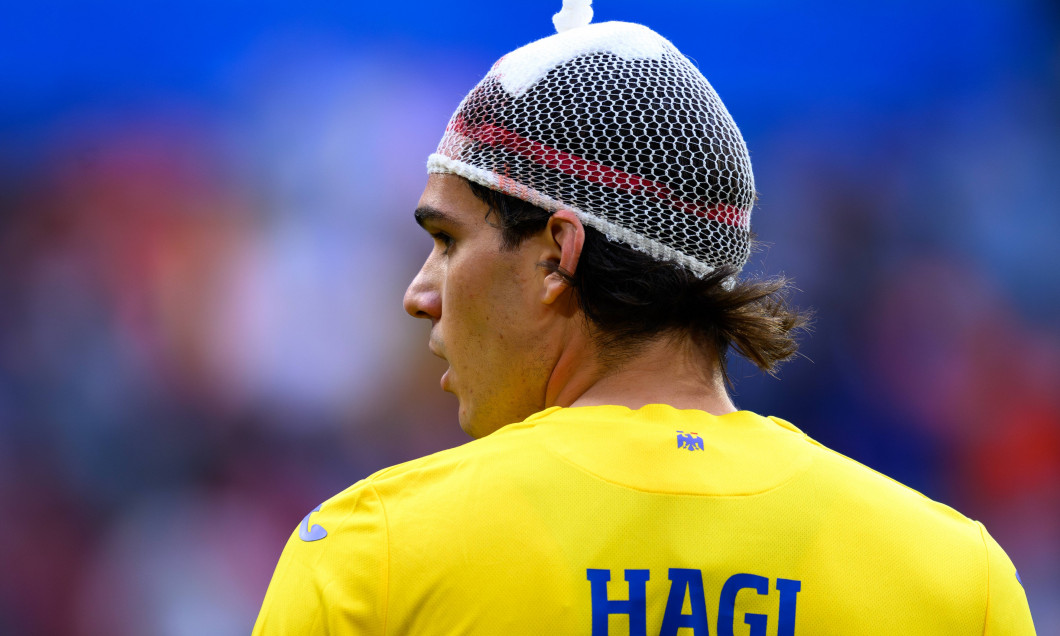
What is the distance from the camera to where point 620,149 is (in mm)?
1343

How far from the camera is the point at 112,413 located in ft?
11.7

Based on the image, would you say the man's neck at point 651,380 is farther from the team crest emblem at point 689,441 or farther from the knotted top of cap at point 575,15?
the knotted top of cap at point 575,15

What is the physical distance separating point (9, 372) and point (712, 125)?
3333mm

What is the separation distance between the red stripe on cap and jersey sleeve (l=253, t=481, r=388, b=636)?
594 mm

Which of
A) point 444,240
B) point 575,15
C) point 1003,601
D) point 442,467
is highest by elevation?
point 575,15

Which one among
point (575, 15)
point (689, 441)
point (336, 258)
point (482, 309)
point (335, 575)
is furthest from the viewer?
point (336, 258)

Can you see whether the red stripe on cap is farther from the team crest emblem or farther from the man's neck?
the team crest emblem

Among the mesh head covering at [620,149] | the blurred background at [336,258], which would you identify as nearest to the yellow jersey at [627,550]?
the mesh head covering at [620,149]

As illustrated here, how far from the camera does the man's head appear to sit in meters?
1.34

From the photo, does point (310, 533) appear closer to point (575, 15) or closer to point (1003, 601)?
point (1003, 601)

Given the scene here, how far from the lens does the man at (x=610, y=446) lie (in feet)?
3.35

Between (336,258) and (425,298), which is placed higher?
(336,258)

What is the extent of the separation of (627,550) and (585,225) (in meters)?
0.53

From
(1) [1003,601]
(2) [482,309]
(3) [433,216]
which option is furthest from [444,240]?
(1) [1003,601]
